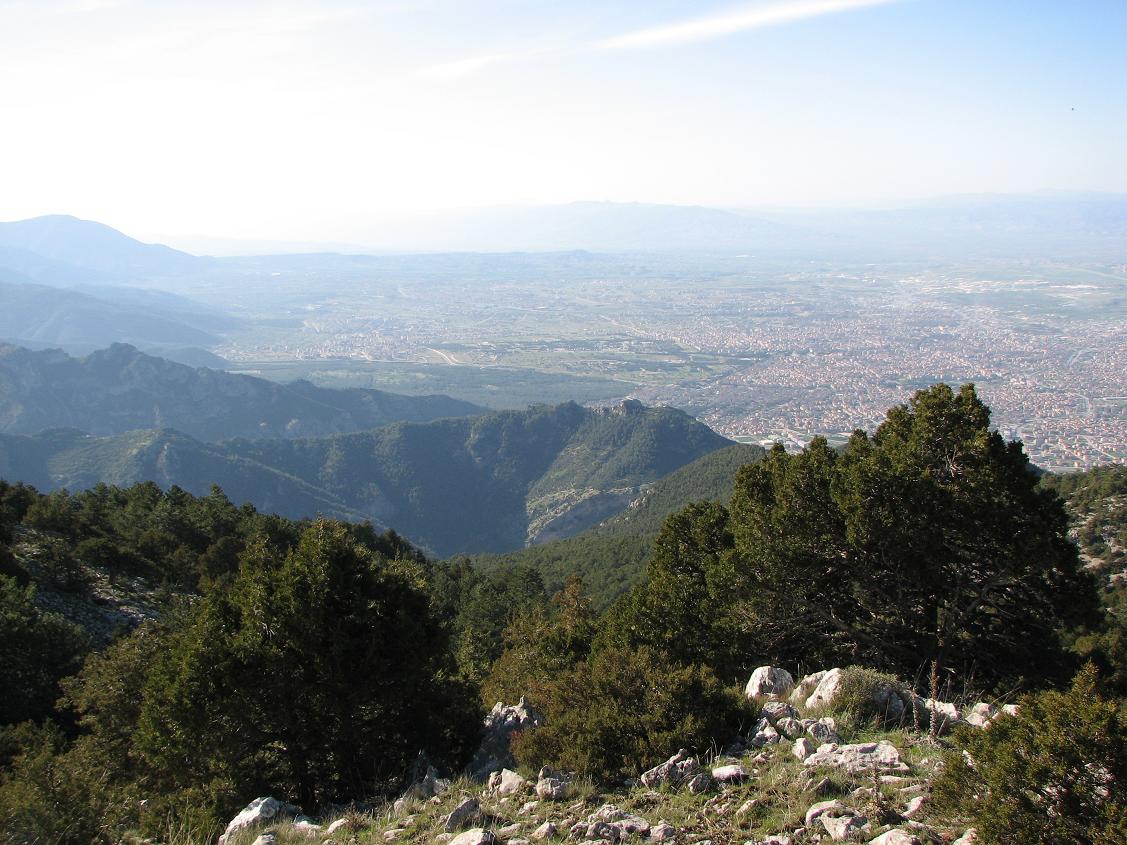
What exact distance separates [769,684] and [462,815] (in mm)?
5304

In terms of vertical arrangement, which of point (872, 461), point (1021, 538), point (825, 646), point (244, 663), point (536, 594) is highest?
point (872, 461)

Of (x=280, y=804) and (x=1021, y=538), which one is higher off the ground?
(x=1021, y=538)

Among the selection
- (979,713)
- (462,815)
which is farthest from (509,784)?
(979,713)

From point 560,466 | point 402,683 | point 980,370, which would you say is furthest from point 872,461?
point 980,370

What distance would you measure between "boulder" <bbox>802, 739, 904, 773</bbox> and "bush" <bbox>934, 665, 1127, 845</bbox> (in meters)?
1.98

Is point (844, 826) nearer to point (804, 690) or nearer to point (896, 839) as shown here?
point (896, 839)

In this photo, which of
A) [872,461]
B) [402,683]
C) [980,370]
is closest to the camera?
[402,683]

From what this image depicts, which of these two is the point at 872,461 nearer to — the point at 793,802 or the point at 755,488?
the point at 755,488

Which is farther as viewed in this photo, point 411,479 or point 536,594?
point 411,479

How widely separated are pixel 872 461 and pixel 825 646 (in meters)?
4.17

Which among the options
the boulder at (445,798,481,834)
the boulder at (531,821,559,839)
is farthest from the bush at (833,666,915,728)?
the boulder at (445,798,481,834)

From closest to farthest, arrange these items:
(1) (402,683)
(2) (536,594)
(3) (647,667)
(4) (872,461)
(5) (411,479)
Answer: (3) (647,667) < (1) (402,683) < (4) (872,461) < (2) (536,594) < (5) (411,479)

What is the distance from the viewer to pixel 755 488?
49.1 feet

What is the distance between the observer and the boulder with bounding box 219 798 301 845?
26.1 feet
